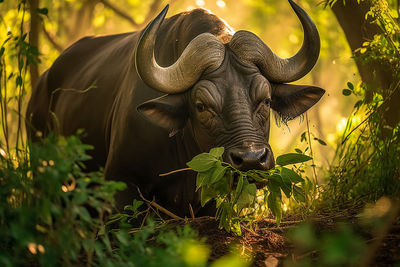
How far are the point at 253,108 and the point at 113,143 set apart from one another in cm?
148

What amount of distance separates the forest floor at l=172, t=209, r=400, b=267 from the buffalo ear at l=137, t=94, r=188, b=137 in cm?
93

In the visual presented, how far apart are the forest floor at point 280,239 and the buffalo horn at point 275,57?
123 cm

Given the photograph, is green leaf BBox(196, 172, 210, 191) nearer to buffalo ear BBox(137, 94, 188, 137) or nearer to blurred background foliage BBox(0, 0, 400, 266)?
blurred background foliage BBox(0, 0, 400, 266)

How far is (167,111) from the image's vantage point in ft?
14.8

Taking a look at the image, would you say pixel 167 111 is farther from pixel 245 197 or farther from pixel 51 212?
pixel 51 212

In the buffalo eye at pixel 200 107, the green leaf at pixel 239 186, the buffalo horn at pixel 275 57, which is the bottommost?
the green leaf at pixel 239 186

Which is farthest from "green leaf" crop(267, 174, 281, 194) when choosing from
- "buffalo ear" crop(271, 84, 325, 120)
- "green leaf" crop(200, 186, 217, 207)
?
"buffalo ear" crop(271, 84, 325, 120)

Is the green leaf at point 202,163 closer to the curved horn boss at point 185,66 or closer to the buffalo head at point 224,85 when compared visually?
the buffalo head at point 224,85

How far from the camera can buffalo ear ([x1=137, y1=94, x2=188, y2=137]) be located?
14.4 feet

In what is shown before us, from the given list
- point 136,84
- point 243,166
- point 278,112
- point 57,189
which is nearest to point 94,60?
point 136,84

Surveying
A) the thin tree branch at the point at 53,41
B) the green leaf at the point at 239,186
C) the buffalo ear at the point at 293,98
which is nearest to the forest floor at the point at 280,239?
the green leaf at the point at 239,186

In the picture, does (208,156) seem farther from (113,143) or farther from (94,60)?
(94,60)

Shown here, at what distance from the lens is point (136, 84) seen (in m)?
5.09

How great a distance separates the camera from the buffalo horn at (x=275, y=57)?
14.8 ft
